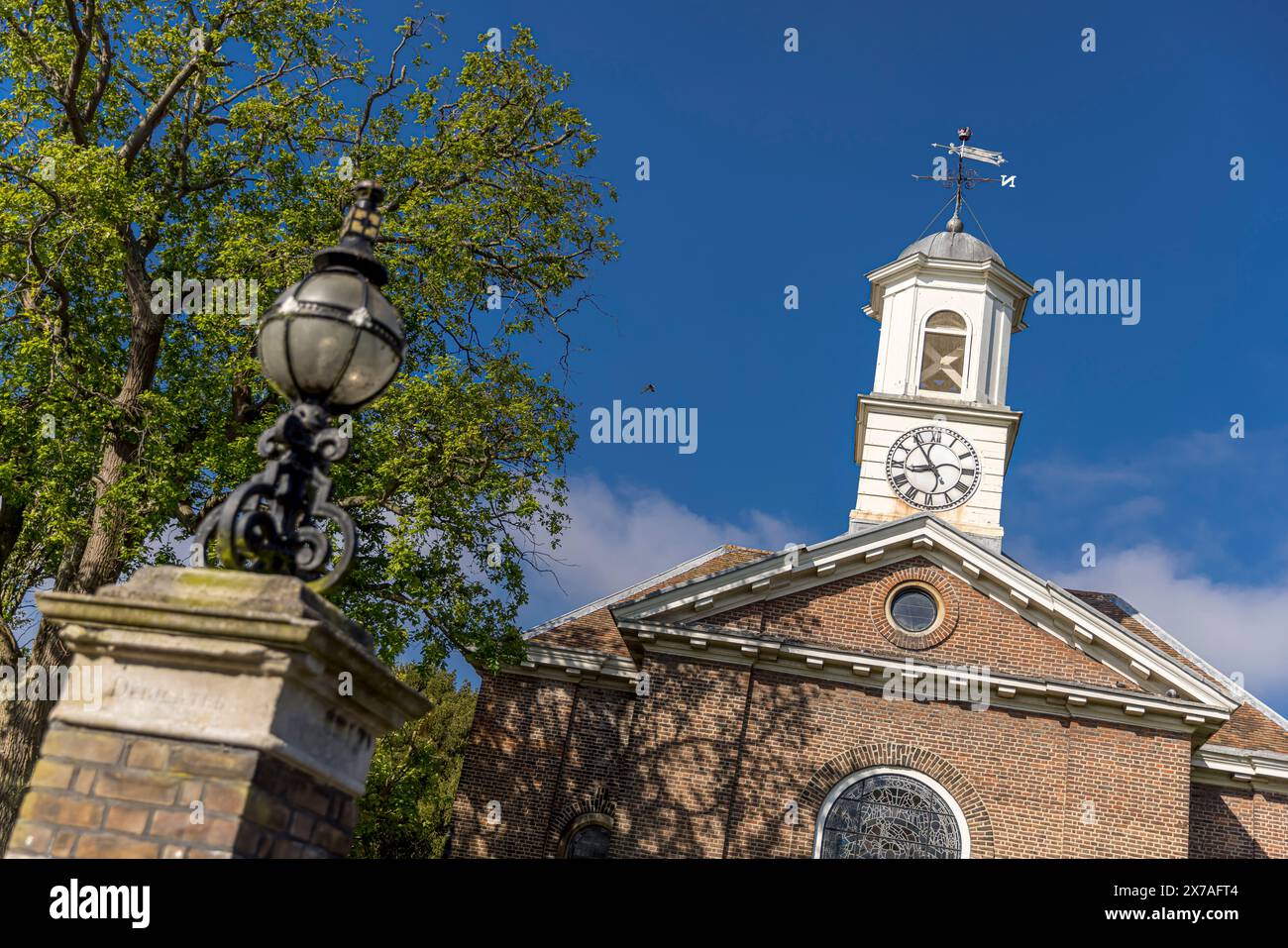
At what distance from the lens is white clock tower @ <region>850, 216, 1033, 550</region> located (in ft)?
81.9

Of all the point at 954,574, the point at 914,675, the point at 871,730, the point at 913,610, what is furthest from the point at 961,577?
the point at 871,730

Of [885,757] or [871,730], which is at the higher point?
[871,730]

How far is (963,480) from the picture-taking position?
25.2m

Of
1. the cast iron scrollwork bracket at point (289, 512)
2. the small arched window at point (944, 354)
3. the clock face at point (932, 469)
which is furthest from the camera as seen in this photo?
the small arched window at point (944, 354)

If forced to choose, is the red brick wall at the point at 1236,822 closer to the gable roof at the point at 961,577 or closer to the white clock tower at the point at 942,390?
the gable roof at the point at 961,577

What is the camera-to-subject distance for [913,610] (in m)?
20.1

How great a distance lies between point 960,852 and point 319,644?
16469 mm

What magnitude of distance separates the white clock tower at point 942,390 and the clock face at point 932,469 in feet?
0.07

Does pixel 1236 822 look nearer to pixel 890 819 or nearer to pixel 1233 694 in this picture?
pixel 1233 694

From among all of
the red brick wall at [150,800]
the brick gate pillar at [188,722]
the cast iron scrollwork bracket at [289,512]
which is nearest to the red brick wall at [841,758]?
the cast iron scrollwork bracket at [289,512]

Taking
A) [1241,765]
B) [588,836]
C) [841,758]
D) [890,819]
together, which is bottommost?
[588,836]

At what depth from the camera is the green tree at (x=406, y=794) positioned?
19.7 meters

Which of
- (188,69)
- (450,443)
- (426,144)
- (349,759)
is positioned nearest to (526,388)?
(450,443)

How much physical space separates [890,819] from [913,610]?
139 inches
